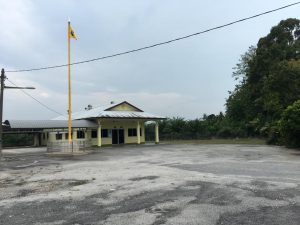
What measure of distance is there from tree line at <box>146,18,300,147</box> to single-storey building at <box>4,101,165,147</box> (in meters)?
11.7

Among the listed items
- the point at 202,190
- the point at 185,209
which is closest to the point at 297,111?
the point at 202,190

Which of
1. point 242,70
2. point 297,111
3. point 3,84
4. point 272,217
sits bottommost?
point 272,217

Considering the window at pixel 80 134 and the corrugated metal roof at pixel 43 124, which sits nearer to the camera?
the corrugated metal roof at pixel 43 124

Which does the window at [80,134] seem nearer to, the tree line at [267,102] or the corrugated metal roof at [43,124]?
the corrugated metal roof at [43,124]

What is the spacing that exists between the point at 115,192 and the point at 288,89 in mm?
36133

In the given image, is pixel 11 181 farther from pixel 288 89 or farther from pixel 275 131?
pixel 288 89

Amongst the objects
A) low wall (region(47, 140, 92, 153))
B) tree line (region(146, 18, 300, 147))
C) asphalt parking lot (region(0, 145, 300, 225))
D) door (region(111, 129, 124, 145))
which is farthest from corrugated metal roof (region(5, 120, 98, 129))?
asphalt parking lot (region(0, 145, 300, 225))

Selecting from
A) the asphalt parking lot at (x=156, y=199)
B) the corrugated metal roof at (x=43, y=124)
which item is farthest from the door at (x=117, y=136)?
the asphalt parking lot at (x=156, y=199)

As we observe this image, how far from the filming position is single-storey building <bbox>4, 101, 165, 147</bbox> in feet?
129

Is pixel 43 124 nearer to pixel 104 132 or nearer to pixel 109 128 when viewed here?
pixel 104 132

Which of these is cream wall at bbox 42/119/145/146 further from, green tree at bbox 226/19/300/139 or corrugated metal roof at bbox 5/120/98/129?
green tree at bbox 226/19/300/139

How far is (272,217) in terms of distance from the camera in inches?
288

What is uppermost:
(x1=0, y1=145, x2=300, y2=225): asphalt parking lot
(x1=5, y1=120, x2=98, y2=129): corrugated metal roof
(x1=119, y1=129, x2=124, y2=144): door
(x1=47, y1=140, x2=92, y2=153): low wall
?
(x1=5, y1=120, x2=98, y2=129): corrugated metal roof

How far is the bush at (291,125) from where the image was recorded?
28.9 metres
